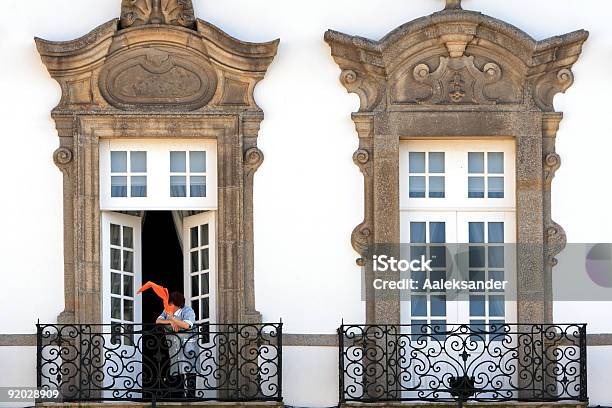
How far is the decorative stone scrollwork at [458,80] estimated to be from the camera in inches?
957

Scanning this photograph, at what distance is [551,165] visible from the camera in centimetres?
2425

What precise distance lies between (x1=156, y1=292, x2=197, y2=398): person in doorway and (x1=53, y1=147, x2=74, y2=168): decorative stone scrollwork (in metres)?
1.60

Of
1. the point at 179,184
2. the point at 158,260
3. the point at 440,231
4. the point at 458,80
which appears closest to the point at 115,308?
the point at 179,184

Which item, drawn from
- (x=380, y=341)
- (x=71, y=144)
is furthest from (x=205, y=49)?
(x=380, y=341)

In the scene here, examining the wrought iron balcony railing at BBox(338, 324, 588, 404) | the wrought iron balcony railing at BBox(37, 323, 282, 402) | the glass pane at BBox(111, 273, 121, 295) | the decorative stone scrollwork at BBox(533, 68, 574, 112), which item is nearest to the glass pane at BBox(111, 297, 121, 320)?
the glass pane at BBox(111, 273, 121, 295)

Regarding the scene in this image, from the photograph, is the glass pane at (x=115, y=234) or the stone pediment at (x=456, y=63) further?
the glass pane at (x=115, y=234)

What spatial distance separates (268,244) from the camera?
24188mm

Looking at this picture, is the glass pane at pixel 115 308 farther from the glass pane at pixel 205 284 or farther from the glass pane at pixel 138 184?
the glass pane at pixel 138 184

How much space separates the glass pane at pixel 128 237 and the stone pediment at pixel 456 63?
8.16 ft

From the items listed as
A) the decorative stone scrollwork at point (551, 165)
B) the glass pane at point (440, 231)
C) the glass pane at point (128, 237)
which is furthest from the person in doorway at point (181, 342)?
the decorative stone scrollwork at point (551, 165)

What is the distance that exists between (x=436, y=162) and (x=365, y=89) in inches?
37.9

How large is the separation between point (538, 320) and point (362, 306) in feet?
5.35

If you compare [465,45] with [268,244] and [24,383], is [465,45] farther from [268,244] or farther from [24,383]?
[24,383]

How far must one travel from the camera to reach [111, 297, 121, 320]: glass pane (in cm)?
2436
